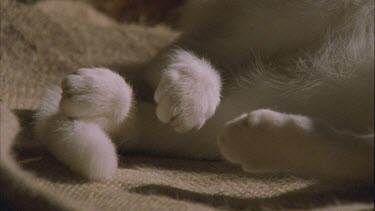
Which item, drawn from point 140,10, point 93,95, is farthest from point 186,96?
point 140,10

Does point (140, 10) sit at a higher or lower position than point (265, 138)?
higher

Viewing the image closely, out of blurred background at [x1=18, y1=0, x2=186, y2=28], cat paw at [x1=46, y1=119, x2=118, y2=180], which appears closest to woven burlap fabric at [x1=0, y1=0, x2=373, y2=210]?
cat paw at [x1=46, y1=119, x2=118, y2=180]

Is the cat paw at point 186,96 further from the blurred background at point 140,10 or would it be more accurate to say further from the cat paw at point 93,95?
the blurred background at point 140,10

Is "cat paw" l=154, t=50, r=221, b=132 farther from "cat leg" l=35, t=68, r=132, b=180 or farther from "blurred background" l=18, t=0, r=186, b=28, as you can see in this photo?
"blurred background" l=18, t=0, r=186, b=28

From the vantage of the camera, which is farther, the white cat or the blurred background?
the blurred background

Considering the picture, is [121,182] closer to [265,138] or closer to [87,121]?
Answer: [87,121]

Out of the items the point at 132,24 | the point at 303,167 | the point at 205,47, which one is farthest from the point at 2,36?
the point at 303,167

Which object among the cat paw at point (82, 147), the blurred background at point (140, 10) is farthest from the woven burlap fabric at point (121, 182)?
the blurred background at point (140, 10)
